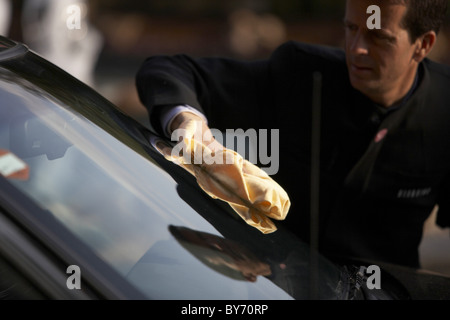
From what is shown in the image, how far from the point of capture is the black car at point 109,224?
3.53ft

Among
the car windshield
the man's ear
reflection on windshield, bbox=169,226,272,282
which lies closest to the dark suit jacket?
the man's ear

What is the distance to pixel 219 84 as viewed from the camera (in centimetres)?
224

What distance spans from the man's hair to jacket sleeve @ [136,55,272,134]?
502mm

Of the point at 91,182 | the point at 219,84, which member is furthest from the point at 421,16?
the point at 91,182

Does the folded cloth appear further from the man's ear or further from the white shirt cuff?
the man's ear

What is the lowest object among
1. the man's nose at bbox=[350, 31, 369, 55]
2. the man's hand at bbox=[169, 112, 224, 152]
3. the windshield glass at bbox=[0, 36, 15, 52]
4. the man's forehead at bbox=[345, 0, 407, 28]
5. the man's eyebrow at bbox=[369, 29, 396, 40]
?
the man's hand at bbox=[169, 112, 224, 152]

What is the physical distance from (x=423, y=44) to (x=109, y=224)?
4.30ft

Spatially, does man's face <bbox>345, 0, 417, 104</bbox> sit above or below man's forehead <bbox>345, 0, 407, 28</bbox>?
below

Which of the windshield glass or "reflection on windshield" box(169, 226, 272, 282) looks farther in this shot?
the windshield glass

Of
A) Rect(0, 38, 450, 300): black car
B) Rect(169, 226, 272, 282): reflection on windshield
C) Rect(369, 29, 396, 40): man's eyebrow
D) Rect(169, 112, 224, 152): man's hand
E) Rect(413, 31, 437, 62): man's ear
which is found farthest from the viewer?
Rect(413, 31, 437, 62): man's ear

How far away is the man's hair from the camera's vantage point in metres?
2.01

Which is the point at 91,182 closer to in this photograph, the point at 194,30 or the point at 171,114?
the point at 171,114

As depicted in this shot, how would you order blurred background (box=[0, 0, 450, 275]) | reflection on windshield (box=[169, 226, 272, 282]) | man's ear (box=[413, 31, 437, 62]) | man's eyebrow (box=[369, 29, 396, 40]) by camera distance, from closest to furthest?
1. reflection on windshield (box=[169, 226, 272, 282])
2. man's eyebrow (box=[369, 29, 396, 40])
3. man's ear (box=[413, 31, 437, 62])
4. blurred background (box=[0, 0, 450, 275])

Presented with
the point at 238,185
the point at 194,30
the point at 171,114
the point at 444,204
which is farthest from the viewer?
the point at 194,30
